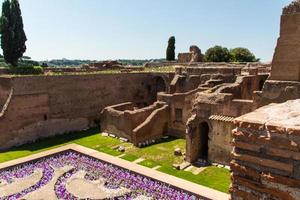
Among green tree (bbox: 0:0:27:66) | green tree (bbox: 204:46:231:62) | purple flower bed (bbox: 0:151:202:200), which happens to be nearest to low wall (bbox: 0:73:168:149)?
green tree (bbox: 0:0:27:66)

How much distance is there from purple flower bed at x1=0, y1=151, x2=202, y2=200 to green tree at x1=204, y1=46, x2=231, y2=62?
1435 inches

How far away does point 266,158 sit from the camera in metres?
3.38

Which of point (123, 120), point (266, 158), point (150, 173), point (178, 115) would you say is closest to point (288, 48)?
point (150, 173)

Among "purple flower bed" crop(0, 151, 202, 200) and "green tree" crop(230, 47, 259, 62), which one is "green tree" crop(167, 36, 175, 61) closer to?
"green tree" crop(230, 47, 259, 62)

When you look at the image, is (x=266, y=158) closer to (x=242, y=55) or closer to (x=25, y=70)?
(x=25, y=70)

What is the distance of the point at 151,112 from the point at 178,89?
6094 mm

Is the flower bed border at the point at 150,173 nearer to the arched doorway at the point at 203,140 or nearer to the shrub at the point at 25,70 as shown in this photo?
the arched doorway at the point at 203,140

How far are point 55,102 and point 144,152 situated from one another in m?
9.10

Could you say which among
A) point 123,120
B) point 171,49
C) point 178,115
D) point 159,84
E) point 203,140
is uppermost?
point 171,49

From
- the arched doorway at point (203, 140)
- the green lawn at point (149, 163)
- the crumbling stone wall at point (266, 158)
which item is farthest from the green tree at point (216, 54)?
the crumbling stone wall at point (266, 158)

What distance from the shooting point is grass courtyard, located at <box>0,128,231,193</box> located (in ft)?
47.0

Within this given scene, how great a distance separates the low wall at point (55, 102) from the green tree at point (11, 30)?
580 centimetres

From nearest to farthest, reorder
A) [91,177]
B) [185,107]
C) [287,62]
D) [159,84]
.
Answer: [287,62]
[91,177]
[185,107]
[159,84]

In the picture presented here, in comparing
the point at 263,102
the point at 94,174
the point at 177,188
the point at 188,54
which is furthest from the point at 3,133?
the point at 188,54
